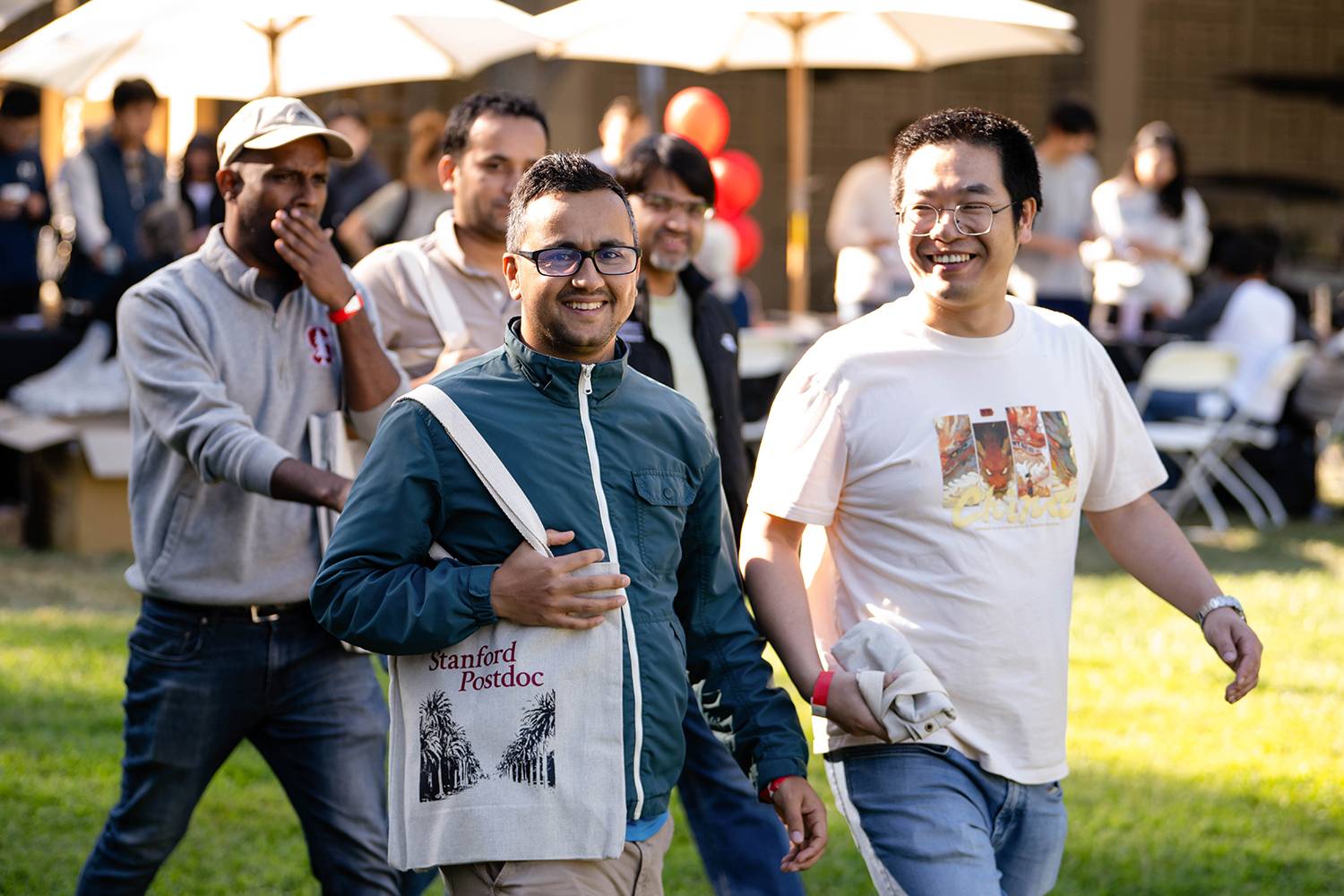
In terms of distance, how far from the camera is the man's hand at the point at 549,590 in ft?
7.57

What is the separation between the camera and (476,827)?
2.34 metres

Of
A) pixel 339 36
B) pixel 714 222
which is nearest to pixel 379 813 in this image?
pixel 339 36

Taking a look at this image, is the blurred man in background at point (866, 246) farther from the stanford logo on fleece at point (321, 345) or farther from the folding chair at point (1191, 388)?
the stanford logo on fleece at point (321, 345)

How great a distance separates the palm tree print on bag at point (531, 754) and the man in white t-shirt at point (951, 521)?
0.55 m

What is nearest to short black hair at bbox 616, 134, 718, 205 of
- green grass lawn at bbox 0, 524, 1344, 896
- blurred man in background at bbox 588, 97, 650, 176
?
green grass lawn at bbox 0, 524, 1344, 896

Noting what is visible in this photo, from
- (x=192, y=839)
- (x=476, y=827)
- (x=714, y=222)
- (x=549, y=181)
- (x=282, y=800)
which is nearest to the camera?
(x=476, y=827)

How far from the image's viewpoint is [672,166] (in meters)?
4.01

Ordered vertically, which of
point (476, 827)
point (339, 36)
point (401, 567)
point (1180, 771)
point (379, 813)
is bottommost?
point (1180, 771)

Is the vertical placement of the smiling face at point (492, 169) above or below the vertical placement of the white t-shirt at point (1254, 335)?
above

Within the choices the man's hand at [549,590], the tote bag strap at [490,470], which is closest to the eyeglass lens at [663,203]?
the tote bag strap at [490,470]

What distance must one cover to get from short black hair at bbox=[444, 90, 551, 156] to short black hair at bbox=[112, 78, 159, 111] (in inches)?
233

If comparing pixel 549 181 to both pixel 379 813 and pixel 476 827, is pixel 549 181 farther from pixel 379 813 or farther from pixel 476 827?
pixel 379 813

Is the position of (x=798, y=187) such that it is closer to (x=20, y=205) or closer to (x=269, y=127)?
(x=20, y=205)

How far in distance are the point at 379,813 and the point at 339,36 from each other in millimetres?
6172
